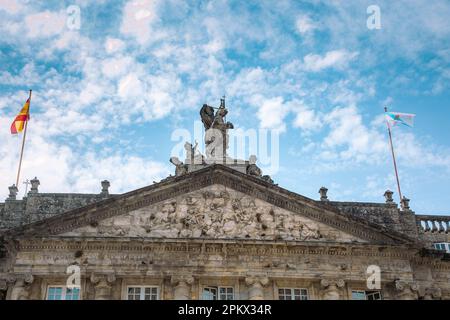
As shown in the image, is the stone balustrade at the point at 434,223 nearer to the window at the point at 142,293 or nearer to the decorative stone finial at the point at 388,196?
the decorative stone finial at the point at 388,196

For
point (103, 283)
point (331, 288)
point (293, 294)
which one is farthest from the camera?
point (293, 294)

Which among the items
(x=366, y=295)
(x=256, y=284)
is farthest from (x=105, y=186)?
(x=366, y=295)

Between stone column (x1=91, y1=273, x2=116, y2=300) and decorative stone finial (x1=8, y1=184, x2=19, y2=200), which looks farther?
decorative stone finial (x1=8, y1=184, x2=19, y2=200)

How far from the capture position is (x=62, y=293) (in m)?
20.9

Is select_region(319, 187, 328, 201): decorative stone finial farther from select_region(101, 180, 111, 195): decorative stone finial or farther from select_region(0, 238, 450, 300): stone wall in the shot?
select_region(101, 180, 111, 195): decorative stone finial

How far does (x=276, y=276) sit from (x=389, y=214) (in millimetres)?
6354

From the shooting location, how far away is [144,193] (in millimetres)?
22328

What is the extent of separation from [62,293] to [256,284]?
6.65 metres

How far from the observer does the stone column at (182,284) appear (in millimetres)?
20828

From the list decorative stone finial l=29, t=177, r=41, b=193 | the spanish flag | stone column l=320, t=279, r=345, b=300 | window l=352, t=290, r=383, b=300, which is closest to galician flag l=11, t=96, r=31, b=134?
the spanish flag

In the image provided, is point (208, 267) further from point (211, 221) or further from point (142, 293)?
point (142, 293)

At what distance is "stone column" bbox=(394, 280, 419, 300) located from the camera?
21312 millimetres

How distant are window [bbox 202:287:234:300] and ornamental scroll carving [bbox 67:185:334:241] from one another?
1.84 metres

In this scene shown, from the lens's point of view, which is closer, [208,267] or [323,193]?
[208,267]
